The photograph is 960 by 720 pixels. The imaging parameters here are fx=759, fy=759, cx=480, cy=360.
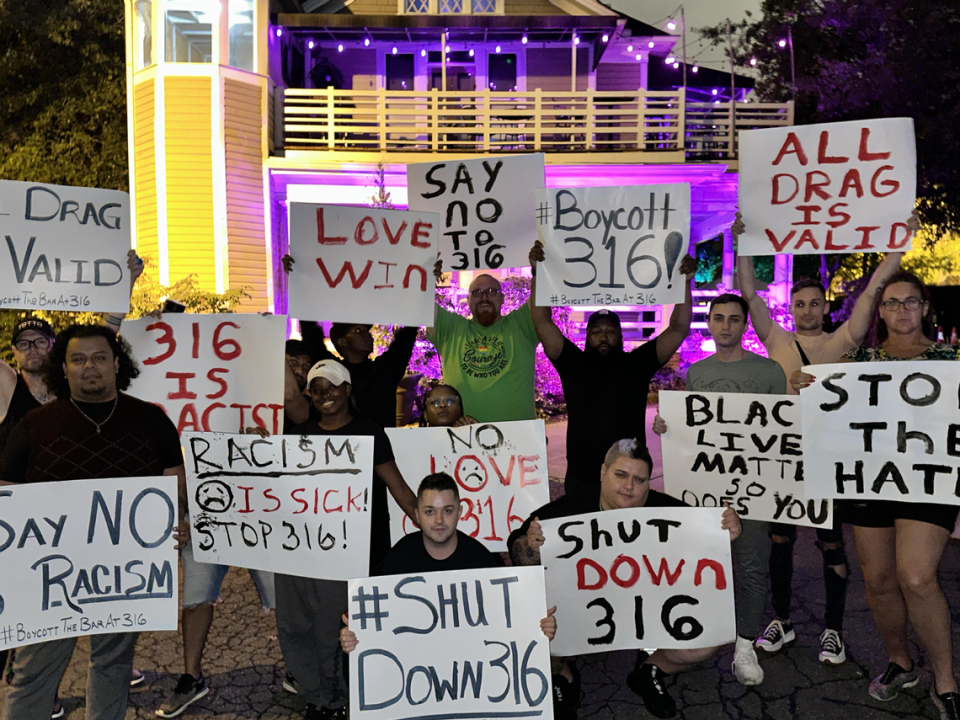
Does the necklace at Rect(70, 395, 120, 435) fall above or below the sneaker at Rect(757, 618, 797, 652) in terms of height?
above

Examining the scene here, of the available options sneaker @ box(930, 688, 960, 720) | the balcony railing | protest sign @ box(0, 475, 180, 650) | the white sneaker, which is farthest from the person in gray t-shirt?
the balcony railing

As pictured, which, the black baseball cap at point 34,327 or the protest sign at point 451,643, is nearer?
the protest sign at point 451,643

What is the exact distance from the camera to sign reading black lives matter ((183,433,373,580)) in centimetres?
352

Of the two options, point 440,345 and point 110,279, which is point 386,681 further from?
point 110,279

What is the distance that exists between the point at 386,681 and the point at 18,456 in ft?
5.91

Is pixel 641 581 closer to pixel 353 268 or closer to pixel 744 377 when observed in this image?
pixel 744 377

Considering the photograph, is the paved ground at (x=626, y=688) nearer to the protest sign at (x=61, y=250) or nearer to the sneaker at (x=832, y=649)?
the sneaker at (x=832, y=649)

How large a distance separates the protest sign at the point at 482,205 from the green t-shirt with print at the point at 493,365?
0.43 meters

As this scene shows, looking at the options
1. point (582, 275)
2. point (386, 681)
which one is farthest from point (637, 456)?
point (386, 681)

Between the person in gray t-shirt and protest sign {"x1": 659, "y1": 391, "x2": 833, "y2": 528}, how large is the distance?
4.4 inches

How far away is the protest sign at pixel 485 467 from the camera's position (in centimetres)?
410

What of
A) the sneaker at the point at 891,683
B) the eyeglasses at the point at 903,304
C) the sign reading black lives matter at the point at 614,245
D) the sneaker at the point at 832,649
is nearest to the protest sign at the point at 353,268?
the sign reading black lives matter at the point at 614,245

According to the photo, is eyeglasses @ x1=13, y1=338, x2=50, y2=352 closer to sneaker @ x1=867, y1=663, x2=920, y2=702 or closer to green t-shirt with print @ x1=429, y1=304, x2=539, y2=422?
green t-shirt with print @ x1=429, y1=304, x2=539, y2=422

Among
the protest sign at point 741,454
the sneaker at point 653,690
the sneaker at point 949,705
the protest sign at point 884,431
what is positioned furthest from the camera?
the protest sign at point 741,454
